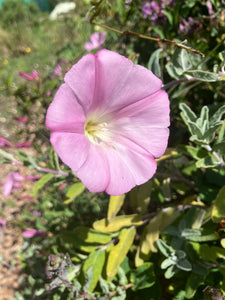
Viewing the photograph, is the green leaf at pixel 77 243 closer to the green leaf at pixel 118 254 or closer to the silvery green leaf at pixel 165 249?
the green leaf at pixel 118 254

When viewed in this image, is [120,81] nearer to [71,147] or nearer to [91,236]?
[71,147]

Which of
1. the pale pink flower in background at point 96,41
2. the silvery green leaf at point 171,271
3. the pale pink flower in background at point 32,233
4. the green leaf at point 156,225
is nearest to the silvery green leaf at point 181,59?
the green leaf at point 156,225

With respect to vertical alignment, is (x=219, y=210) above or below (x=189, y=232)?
above

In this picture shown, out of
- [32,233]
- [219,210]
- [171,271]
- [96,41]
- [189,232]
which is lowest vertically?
[32,233]

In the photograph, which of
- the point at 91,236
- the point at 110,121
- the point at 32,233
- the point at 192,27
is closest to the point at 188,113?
the point at 110,121

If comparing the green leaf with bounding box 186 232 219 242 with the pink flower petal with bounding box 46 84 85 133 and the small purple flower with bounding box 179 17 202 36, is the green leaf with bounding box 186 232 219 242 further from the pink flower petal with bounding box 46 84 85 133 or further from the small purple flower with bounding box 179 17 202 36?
the small purple flower with bounding box 179 17 202 36

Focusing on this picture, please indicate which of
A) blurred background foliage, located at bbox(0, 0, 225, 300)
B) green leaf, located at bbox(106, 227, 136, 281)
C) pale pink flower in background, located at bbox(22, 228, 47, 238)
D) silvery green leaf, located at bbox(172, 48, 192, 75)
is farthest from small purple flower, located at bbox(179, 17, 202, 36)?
pale pink flower in background, located at bbox(22, 228, 47, 238)

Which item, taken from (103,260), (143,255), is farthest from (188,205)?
(103,260)
